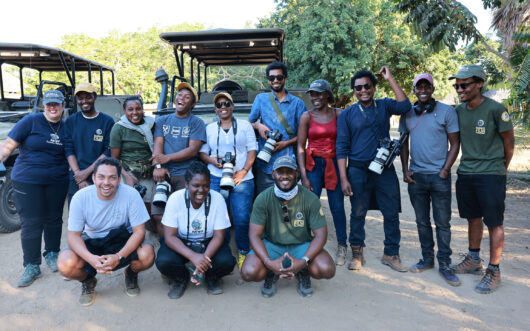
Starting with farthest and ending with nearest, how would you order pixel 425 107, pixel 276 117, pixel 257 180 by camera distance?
1. pixel 257 180
2. pixel 276 117
3. pixel 425 107

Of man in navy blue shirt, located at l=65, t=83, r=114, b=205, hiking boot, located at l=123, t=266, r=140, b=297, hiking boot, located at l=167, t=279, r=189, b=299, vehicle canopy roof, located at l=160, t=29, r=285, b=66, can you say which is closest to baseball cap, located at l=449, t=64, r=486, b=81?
hiking boot, located at l=167, t=279, r=189, b=299

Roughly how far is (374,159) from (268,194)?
114cm

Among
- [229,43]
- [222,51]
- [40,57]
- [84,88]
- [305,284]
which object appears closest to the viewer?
[305,284]

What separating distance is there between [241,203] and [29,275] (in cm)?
216

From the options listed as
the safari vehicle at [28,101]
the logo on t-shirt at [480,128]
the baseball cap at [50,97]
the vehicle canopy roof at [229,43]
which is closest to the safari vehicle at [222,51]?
the vehicle canopy roof at [229,43]

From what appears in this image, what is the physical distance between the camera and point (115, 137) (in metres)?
4.05

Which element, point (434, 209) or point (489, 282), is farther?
point (434, 209)

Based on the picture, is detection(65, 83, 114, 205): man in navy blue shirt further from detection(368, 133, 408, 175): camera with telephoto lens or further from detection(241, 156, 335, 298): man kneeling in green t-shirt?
detection(368, 133, 408, 175): camera with telephoto lens

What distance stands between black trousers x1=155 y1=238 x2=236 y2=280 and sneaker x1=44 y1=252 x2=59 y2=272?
139cm

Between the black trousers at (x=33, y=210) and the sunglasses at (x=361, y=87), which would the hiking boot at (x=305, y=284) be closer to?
the sunglasses at (x=361, y=87)

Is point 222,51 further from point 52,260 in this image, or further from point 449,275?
point 449,275

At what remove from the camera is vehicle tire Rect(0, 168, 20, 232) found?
5.04m

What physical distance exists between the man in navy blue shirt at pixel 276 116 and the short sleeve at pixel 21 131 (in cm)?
225

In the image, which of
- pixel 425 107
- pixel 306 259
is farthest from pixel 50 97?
pixel 425 107
